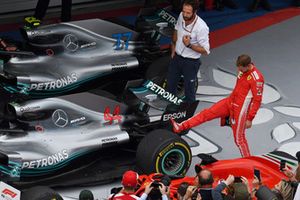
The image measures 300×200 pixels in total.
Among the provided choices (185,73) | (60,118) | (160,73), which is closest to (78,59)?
(160,73)

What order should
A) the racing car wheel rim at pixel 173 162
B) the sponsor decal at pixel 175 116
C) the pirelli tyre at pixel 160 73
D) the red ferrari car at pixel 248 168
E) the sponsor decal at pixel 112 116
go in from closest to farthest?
the red ferrari car at pixel 248 168
the racing car wheel rim at pixel 173 162
the sponsor decal at pixel 112 116
the sponsor decal at pixel 175 116
the pirelli tyre at pixel 160 73

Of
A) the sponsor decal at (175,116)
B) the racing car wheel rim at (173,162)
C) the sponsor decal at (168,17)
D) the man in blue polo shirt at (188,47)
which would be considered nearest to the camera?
the racing car wheel rim at (173,162)

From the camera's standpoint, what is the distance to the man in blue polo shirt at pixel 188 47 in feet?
29.5

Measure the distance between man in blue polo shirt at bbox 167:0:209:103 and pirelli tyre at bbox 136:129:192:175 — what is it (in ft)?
3.74

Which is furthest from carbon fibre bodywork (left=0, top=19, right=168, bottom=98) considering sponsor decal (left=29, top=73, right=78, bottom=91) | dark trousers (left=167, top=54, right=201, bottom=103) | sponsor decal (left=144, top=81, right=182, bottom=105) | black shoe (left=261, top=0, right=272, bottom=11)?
black shoe (left=261, top=0, right=272, bottom=11)

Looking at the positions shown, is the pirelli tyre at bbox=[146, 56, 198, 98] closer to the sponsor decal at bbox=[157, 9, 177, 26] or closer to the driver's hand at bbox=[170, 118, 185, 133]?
the sponsor decal at bbox=[157, 9, 177, 26]

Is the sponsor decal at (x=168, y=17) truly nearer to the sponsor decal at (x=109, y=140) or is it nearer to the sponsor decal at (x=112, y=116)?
the sponsor decal at (x=112, y=116)

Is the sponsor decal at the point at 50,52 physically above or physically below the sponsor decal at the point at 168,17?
below

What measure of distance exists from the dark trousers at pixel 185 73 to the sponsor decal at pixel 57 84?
1.20 meters

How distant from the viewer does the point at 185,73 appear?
928 cm

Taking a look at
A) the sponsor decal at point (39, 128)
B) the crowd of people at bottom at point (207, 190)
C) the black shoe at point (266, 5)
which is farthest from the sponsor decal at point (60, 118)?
the black shoe at point (266, 5)

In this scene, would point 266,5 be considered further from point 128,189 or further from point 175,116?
point 128,189

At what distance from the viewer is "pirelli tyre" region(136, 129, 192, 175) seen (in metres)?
8.00

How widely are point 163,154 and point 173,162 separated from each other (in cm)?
25
